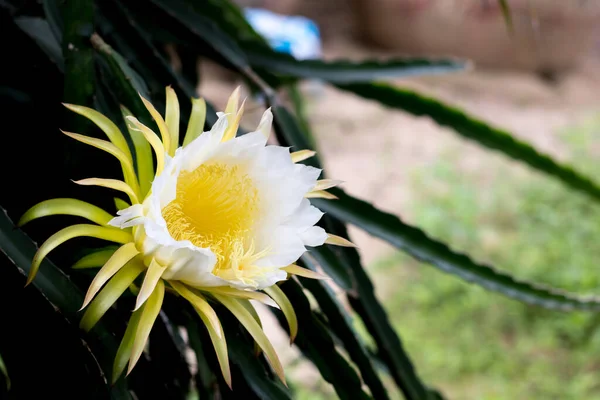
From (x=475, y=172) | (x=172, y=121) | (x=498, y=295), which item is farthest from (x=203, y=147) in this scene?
(x=475, y=172)

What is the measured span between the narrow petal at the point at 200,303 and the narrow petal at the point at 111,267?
Answer: 3 cm

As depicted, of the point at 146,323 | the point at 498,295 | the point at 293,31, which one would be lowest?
the point at 498,295

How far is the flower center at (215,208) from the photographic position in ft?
1.19

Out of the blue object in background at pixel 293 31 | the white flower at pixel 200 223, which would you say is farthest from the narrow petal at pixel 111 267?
the blue object in background at pixel 293 31

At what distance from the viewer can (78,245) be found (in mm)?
423

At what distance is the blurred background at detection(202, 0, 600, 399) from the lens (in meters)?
1.83

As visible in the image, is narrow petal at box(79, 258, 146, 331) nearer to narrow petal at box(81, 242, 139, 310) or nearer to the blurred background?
narrow petal at box(81, 242, 139, 310)

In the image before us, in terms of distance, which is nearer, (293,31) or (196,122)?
(196,122)

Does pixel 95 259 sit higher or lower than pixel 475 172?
higher

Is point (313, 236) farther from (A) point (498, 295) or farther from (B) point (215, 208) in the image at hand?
(A) point (498, 295)

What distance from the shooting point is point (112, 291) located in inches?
12.9

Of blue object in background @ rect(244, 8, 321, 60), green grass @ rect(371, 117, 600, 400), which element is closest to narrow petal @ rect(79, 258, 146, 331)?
green grass @ rect(371, 117, 600, 400)

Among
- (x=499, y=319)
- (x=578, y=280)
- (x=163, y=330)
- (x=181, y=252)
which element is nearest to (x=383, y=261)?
(x=499, y=319)

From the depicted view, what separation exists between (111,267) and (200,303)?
5 centimetres
